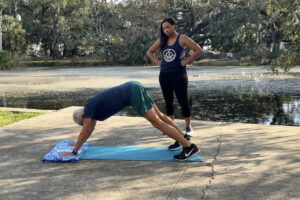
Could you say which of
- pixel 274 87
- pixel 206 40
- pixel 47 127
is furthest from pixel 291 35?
pixel 206 40

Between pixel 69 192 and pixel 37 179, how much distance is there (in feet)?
1.85

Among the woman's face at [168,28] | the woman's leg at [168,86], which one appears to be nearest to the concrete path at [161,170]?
the woman's leg at [168,86]

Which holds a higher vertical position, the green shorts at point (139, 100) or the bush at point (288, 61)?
the bush at point (288, 61)

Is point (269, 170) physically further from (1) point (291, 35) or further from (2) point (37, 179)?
(1) point (291, 35)

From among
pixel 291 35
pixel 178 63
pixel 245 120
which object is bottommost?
pixel 245 120

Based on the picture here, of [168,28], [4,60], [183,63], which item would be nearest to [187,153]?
[183,63]

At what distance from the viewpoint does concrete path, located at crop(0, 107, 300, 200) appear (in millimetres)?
3491

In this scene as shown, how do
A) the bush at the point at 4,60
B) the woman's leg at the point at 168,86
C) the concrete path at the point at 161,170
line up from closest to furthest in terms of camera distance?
the concrete path at the point at 161,170 → the woman's leg at the point at 168,86 → the bush at the point at 4,60

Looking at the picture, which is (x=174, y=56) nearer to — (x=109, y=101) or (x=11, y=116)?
(x=109, y=101)

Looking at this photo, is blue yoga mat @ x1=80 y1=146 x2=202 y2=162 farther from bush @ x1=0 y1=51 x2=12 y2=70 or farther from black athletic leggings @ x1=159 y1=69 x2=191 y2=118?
bush @ x1=0 y1=51 x2=12 y2=70

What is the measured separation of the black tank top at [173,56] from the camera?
508cm

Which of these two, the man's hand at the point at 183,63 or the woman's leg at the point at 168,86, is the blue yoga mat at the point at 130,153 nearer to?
the woman's leg at the point at 168,86

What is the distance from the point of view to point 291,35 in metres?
6.45

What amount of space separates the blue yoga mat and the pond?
4.31 meters
